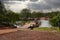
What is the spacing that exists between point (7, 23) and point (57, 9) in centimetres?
753

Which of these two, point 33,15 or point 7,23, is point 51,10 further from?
point 7,23

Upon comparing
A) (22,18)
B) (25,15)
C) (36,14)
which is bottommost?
(22,18)

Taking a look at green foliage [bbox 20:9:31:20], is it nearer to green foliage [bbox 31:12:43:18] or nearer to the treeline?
the treeline

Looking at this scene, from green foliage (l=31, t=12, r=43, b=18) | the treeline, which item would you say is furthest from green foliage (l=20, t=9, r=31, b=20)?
green foliage (l=31, t=12, r=43, b=18)

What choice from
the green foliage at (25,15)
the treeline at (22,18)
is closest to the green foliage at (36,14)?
the treeline at (22,18)

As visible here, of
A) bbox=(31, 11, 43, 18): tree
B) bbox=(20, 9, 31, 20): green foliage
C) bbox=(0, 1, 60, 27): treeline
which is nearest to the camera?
bbox=(0, 1, 60, 27): treeline

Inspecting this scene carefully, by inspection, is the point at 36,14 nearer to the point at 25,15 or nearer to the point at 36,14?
the point at 36,14

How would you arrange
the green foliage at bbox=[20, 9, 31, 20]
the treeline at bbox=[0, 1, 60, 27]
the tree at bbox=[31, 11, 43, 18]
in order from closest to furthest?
the treeline at bbox=[0, 1, 60, 27]
the tree at bbox=[31, 11, 43, 18]
the green foliage at bbox=[20, 9, 31, 20]

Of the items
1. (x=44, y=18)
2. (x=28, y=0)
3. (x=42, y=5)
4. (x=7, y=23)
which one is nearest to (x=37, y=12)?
(x=44, y=18)

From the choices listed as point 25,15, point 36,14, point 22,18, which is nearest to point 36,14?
point 36,14

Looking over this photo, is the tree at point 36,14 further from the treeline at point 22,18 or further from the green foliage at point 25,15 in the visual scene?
the green foliage at point 25,15

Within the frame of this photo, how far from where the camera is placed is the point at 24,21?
73.6ft

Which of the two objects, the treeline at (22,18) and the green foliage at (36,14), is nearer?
the treeline at (22,18)

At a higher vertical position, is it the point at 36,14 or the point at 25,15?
the point at 36,14
